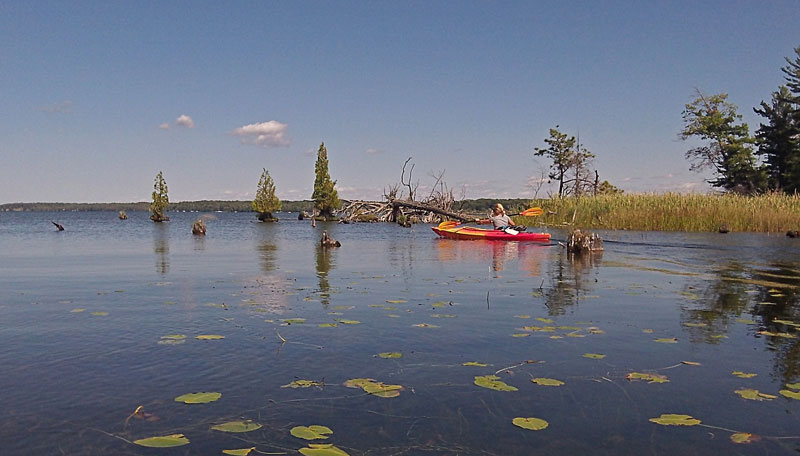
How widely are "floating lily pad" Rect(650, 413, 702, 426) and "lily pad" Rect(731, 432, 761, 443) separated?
289mm

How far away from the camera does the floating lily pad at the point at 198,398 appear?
485cm

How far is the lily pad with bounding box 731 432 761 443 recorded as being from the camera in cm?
418

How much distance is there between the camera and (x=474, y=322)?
8.48 metres

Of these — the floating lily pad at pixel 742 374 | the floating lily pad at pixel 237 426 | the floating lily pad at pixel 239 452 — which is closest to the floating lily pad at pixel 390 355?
the floating lily pad at pixel 237 426

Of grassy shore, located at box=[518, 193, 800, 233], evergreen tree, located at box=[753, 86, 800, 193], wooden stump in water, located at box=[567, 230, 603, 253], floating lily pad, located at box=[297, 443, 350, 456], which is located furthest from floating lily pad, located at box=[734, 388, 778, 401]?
evergreen tree, located at box=[753, 86, 800, 193]

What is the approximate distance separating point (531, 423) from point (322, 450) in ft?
5.22

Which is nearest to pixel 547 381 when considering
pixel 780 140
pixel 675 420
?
pixel 675 420

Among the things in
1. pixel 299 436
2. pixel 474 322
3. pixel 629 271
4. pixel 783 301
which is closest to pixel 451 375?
pixel 299 436

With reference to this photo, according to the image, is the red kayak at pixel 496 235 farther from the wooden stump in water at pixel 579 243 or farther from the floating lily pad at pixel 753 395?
the floating lily pad at pixel 753 395

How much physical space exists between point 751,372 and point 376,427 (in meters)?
3.92

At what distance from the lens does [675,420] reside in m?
4.53

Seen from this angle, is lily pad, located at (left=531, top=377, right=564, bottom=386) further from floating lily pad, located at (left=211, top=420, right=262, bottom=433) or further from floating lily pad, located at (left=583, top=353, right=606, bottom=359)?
floating lily pad, located at (left=211, top=420, right=262, bottom=433)

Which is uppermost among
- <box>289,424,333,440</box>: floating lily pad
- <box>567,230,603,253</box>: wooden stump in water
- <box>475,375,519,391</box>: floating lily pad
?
<box>567,230,603,253</box>: wooden stump in water

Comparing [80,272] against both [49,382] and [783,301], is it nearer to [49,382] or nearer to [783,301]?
[49,382]
